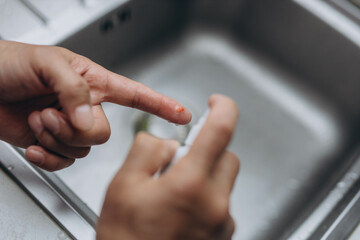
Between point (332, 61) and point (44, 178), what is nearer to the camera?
point (44, 178)

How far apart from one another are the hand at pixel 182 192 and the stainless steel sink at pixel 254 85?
1.21 ft

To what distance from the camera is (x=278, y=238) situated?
0.65m

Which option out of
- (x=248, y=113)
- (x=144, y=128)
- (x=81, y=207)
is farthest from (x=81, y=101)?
(x=248, y=113)

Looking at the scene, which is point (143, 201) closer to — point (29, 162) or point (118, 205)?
point (118, 205)

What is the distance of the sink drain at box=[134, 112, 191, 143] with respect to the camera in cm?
78

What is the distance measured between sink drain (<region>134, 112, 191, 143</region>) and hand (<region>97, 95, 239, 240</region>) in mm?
457

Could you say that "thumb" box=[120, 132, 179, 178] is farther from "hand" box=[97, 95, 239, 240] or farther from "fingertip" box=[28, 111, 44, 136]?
"fingertip" box=[28, 111, 44, 136]

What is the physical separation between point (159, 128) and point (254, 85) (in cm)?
25

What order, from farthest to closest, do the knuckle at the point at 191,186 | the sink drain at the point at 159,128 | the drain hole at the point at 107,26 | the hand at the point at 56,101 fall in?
the sink drain at the point at 159,128, the drain hole at the point at 107,26, the hand at the point at 56,101, the knuckle at the point at 191,186

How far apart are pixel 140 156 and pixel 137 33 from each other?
1.62 feet

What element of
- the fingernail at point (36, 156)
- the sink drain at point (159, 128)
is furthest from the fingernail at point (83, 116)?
the sink drain at point (159, 128)

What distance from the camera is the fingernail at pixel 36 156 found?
0.46m

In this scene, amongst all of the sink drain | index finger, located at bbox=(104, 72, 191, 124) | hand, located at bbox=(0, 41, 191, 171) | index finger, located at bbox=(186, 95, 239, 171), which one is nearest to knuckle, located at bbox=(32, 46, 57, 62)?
hand, located at bbox=(0, 41, 191, 171)

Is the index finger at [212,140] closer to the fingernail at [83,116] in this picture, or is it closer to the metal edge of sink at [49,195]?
the fingernail at [83,116]
